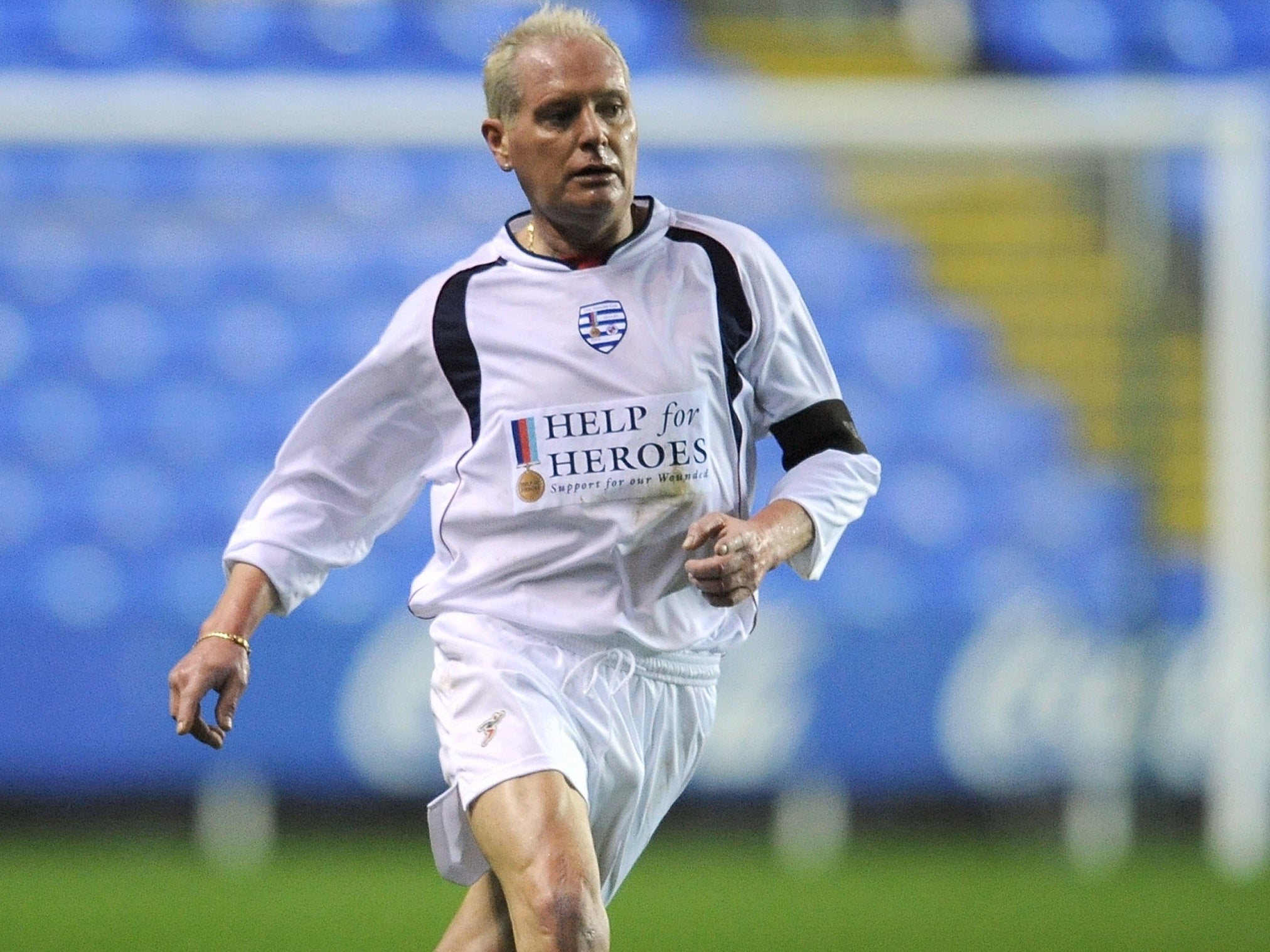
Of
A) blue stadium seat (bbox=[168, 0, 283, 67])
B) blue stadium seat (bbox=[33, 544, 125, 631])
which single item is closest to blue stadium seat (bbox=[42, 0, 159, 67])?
blue stadium seat (bbox=[168, 0, 283, 67])

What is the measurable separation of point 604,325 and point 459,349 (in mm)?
247

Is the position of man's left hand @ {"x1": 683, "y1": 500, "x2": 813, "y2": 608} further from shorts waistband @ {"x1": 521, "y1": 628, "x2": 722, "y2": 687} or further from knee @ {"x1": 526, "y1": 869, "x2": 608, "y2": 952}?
knee @ {"x1": 526, "y1": 869, "x2": 608, "y2": 952}

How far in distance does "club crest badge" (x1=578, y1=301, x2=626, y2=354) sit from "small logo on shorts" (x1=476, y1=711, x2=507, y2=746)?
599 millimetres

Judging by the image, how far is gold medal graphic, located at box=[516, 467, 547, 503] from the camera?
3.25 meters

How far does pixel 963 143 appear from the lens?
776 cm

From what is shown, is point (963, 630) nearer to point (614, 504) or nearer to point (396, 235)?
point (396, 235)

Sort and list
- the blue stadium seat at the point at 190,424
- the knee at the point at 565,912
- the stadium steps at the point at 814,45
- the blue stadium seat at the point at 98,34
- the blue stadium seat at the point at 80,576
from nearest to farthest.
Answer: the knee at the point at 565,912, the blue stadium seat at the point at 80,576, the blue stadium seat at the point at 190,424, the blue stadium seat at the point at 98,34, the stadium steps at the point at 814,45

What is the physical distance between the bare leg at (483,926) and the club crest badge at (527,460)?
24.8 inches

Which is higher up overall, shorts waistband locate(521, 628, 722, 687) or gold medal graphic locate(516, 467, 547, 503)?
gold medal graphic locate(516, 467, 547, 503)

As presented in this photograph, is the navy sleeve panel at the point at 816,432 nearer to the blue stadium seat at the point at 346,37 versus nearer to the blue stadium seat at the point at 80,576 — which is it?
the blue stadium seat at the point at 80,576

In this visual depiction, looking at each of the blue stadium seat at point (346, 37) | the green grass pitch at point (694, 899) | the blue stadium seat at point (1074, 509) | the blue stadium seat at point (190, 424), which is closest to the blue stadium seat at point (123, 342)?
the blue stadium seat at point (190, 424)

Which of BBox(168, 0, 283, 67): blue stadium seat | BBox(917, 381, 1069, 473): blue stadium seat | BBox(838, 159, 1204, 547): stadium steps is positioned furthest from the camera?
BBox(168, 0, 283, 67): blue stadium seat

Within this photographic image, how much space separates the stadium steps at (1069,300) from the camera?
787 centimetres

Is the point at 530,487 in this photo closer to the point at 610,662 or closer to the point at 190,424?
the point at 610,662
